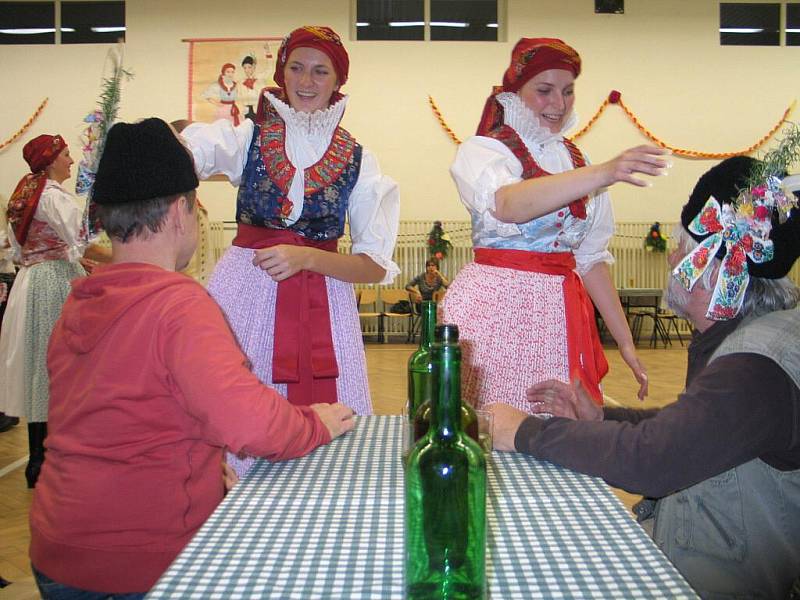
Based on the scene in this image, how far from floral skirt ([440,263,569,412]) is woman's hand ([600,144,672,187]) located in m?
0.54

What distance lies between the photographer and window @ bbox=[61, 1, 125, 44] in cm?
1098

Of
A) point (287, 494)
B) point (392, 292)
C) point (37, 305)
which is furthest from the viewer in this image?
point (392, 292)

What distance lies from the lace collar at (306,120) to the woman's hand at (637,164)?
3.16 ft

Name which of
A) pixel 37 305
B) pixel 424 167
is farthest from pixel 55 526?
pixel 424 167

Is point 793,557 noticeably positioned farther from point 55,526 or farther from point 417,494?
point 55,526

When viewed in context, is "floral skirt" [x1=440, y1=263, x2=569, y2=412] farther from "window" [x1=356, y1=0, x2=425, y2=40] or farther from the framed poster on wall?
"window" [x1=356, y1=0, x2=425, y2=40]

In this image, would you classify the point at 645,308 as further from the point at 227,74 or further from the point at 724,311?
the point at 724,311

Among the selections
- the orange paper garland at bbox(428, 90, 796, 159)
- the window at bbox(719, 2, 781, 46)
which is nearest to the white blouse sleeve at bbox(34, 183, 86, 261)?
the orange paper garland at bbox(428, 90, 796, 159)

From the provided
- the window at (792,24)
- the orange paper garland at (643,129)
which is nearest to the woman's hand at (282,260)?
the orange paper garland at (643,129)

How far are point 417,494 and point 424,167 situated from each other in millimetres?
10506

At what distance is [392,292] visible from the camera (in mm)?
10148

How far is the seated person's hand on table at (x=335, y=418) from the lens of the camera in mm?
1469

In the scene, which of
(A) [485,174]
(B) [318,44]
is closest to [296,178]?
(B) [318,44]

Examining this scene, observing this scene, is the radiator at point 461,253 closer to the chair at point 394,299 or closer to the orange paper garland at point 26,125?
the chair at point 394,299
